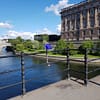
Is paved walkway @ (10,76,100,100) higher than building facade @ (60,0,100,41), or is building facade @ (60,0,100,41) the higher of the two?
building facade @ (60,0,100,41)

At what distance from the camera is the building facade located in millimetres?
77125

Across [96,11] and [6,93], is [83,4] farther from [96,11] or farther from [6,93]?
[6,93]

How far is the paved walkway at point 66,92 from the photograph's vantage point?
5039 millimetres

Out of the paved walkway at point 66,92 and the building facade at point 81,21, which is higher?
the building facade at point 81,21

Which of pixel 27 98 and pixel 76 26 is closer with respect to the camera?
pixel 27 98

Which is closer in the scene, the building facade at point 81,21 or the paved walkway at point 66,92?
the paved walkway at point 66,92

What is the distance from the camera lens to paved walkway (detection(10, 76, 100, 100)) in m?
5.04

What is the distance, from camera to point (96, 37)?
250ft

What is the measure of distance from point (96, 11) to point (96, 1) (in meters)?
3.53

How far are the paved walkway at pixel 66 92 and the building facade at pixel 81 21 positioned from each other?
70989mm

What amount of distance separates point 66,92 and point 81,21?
8187 cm

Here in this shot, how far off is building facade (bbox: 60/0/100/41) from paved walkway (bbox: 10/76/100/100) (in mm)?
70989

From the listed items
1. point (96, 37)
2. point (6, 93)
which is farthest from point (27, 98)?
point (96, 37)

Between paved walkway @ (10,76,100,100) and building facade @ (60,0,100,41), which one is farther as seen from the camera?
building facade @ (60,0,100,41)
